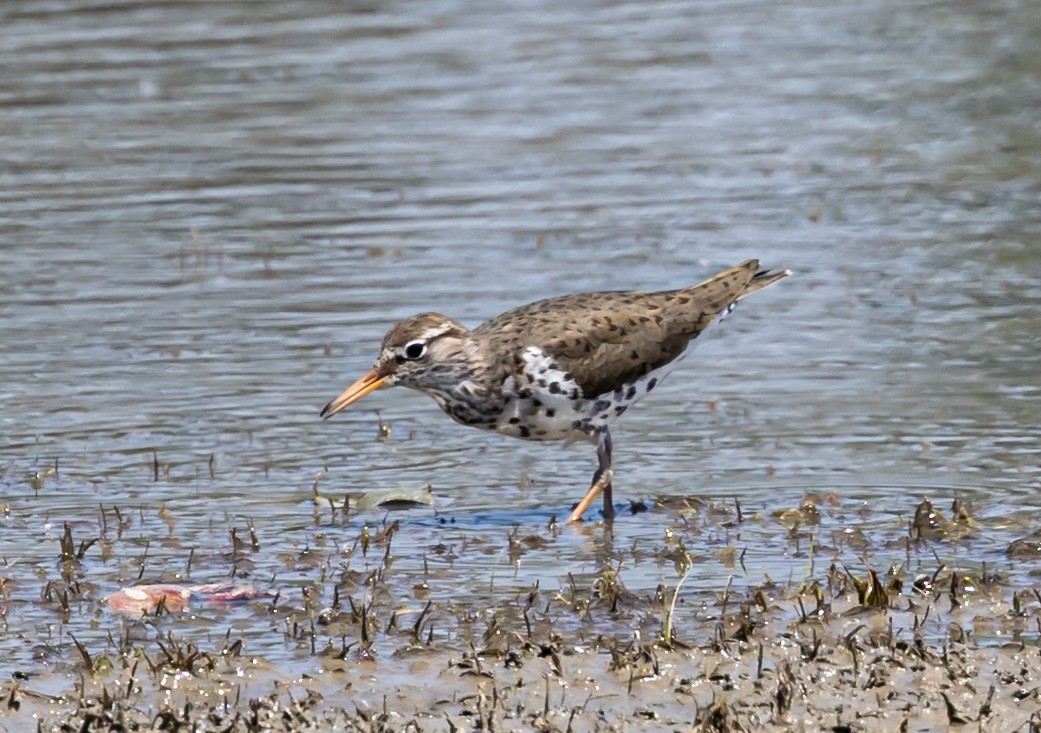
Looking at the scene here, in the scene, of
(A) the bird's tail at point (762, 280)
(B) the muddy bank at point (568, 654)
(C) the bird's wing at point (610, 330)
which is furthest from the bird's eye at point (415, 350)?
(A) the bird's tail at point (762, 280)

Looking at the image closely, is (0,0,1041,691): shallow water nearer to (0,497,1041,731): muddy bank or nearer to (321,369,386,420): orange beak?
(0,497,1041,731): muddy bank

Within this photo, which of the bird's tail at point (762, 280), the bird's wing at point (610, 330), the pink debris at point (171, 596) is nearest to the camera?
the pink debris at point (171, 596)

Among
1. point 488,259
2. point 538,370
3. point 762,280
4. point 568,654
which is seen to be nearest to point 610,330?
point 538,370

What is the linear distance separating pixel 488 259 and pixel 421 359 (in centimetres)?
520

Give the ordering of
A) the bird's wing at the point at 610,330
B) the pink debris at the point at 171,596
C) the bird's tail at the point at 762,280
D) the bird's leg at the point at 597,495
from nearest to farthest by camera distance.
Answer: the pink debris at the point at 171,596, the bird's leg at the point at 597,495, the bird's wing at the point at 610,330, the bird's tail at the point at 762,280

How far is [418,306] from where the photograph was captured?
14773 mm

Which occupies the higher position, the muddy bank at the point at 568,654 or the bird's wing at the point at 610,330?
the bird's wing at the point at 610,330

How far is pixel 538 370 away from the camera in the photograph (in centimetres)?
1075

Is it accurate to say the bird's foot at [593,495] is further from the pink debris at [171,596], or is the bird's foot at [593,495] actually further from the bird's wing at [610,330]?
the pink debris at [171,596]

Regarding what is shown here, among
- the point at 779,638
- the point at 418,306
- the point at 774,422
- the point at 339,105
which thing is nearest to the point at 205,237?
the point at 418,306

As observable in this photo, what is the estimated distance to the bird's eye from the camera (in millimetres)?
10828

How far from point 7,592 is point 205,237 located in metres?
8.07

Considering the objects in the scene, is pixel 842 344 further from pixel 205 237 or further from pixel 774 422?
pixel 205 237

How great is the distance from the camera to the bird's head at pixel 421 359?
10789mm
